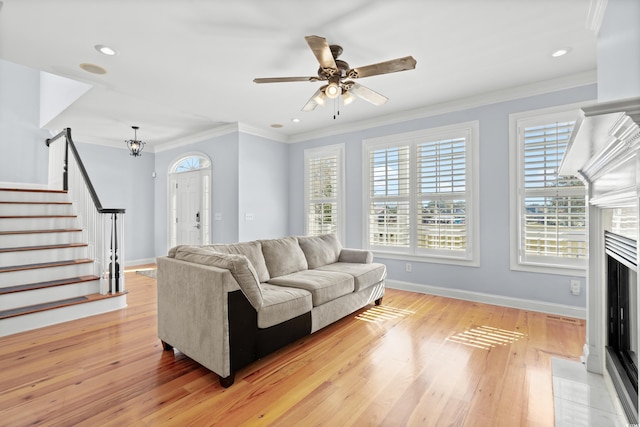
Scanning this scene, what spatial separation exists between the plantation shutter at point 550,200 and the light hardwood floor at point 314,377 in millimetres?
842

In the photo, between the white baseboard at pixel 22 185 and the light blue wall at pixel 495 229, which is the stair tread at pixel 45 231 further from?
the light blue wall at pixel 495 229

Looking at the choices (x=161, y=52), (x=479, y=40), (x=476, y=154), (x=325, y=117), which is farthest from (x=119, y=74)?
(x=476, y=154)

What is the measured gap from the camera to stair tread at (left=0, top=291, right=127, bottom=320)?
2.97 metres

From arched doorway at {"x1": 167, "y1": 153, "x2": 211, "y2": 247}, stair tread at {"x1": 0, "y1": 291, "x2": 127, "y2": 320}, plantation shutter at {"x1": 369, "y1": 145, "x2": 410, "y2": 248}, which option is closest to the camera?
stair tread at {"x1": 0, "y1": 291, "x2": 127, "y2": 320}

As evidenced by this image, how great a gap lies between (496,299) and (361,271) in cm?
181

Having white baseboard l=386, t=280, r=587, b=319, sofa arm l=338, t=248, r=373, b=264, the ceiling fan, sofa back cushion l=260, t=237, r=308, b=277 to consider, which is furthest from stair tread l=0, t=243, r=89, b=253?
white baseboard l=386, t=280, r=587, b=319

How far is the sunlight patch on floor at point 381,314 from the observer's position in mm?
3395

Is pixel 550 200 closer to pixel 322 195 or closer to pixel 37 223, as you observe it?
pixel 322 195

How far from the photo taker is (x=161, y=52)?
2.96 m

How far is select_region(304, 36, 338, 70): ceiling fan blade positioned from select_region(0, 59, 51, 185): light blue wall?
5.64 m

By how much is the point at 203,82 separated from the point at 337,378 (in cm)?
342

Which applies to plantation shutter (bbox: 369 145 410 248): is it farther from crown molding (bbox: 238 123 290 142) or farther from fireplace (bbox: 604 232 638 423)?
fireplace (bbox: 604 232 638 423)

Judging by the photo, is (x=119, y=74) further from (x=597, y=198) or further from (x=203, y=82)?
(x=597, y=198)

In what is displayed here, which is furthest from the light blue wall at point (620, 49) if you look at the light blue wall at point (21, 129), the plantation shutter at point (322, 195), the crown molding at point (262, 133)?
the light blue wall at point (21, 129)
